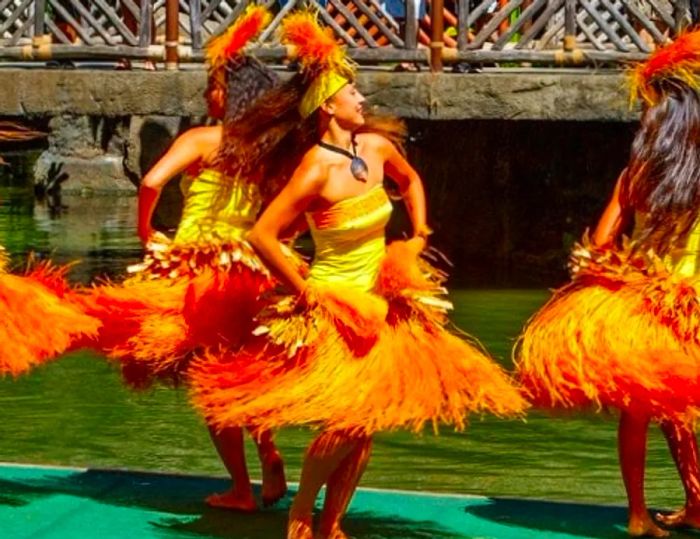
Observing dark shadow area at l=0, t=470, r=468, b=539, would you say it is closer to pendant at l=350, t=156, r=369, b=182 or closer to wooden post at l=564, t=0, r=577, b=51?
pendant at l=350, t=156, r=369, b=182

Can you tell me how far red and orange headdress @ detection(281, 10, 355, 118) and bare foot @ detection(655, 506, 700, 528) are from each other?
1793 mm

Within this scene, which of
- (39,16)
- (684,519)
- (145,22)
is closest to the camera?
(684,519)

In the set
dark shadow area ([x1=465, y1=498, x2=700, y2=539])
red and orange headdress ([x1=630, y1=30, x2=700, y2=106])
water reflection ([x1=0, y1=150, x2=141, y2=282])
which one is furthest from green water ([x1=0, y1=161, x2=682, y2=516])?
water reflection ([x1=0, y1=150, x2=141, y2=282])

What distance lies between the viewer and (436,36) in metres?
11.7

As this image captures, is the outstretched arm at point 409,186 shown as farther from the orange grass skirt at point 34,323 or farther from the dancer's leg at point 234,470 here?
the orange grass skirt at point 34,323

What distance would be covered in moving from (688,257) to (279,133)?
1.35 m

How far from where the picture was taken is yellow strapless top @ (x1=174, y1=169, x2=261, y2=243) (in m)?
6.92

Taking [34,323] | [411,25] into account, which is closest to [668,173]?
[34,323]

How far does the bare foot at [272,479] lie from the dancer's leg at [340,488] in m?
0.66

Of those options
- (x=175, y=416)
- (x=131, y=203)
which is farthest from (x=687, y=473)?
(x=131, y=203)

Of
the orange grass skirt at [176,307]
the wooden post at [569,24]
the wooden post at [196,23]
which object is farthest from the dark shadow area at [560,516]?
the wooden post at [196,23]

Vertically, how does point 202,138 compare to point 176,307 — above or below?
above

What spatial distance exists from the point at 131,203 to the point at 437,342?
473 inches

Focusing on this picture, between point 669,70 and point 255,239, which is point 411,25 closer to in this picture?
point 669,70
